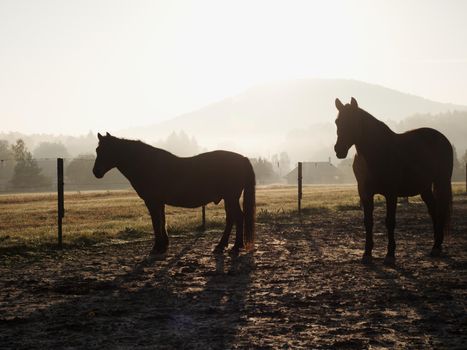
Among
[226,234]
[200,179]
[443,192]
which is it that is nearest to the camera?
[443,192]

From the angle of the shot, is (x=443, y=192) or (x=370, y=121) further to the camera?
(x=443, y=192)

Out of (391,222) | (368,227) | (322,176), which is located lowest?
(368,227)

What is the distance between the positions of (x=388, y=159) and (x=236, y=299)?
4.22 meters

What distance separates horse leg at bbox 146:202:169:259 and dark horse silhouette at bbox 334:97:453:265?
408 cm

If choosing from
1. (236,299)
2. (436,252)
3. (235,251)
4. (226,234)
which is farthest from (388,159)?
(236,299)

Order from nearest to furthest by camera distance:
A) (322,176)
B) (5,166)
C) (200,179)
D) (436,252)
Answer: (436,252) → (200,179) → (5,166) → (322,176)

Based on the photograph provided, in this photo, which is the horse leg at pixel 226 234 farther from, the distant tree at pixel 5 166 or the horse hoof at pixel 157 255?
the distant tree at pixel 5 166

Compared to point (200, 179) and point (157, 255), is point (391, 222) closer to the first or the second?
point (200, 179)

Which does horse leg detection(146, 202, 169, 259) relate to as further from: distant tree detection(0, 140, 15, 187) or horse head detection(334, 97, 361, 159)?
distant tree detection(0, 140, 15, 187)

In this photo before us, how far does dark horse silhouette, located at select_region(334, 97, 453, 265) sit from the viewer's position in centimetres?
892

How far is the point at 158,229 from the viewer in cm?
1072

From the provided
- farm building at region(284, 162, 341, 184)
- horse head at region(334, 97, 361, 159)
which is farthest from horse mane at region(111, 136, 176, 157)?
farm building at region(284, 162, 341, 184)

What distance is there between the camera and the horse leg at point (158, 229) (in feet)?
34.9

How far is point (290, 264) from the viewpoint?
9086mm
